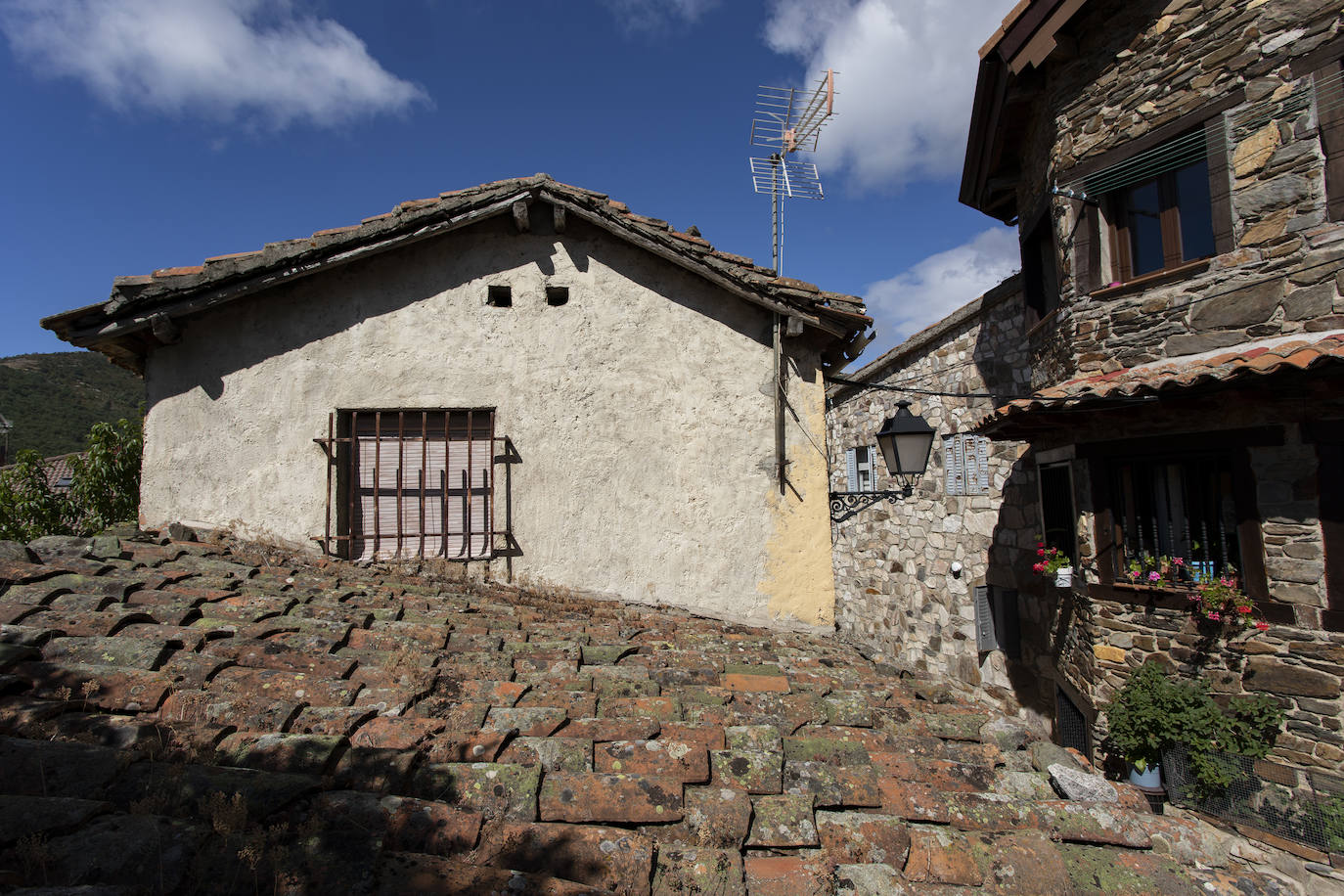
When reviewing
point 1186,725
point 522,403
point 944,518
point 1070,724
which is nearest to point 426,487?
point 522,403

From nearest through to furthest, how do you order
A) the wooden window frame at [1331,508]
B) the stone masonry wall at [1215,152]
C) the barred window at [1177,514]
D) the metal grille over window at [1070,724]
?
1. the wooden window frame at [1331,508]
2. the stone masonry wall at [1215,152]
3. the barred window at [1177,514]
4. the metal grille over window at [1070,724]

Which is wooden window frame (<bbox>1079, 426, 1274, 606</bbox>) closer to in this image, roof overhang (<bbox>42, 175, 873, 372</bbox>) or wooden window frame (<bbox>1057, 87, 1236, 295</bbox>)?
wooden window frame (<bbox>1057, 87, 1236, 295</bbox>)

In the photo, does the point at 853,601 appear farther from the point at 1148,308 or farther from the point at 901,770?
the point at 901,770

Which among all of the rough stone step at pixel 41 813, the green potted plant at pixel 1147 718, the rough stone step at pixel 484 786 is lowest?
the green potted plant at pixel 1147 718

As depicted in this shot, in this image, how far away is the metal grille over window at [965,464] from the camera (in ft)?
33.3

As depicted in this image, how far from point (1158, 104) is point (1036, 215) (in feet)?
5.73

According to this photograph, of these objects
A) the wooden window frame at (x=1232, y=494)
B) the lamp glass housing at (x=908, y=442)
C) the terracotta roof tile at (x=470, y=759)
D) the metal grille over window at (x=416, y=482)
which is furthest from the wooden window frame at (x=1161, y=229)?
the metal grille over window at (x=416, y=482)

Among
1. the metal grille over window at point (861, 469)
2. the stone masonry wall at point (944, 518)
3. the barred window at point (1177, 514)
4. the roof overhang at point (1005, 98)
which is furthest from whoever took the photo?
the metal grille over window at point (861, 469)

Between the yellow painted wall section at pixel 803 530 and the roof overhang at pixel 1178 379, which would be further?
the yellow painted wall section at pixel 803 530

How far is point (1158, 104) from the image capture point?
698cm

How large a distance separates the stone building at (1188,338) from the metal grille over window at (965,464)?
1.44 m

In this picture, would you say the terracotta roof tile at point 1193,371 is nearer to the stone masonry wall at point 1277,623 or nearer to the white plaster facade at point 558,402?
the stone masonry wall at point 1277,623

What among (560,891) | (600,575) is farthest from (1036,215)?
(560,891)

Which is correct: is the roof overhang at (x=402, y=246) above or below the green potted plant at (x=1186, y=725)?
above
